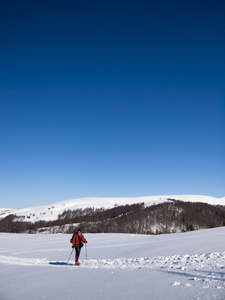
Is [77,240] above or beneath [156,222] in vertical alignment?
above

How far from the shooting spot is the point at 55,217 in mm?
86000

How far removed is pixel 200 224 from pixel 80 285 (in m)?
59.5

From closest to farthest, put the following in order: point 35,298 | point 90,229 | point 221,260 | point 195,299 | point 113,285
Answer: point 195,299, point 35,298, point 113,285, point 221,260, point 90,229

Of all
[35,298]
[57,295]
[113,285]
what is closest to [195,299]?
[113,285]

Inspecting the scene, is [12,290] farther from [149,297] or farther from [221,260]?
[221,260]

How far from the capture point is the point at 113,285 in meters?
6.14

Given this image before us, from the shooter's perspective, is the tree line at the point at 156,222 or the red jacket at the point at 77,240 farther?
the tree line at the point at 156,222

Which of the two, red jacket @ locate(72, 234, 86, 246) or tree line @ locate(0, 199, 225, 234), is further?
tree line @ locate(0, 199, 225, 234)

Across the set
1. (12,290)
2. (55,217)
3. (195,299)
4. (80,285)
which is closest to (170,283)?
(195,299)

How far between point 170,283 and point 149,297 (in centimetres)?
112

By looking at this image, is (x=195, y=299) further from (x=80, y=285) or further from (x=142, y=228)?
(x=142, y=228)

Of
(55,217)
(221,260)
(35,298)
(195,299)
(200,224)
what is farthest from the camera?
(55,217)

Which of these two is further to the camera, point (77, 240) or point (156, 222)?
point (156, 222)

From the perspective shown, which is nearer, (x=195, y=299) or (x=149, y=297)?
(x=195, y=299)
